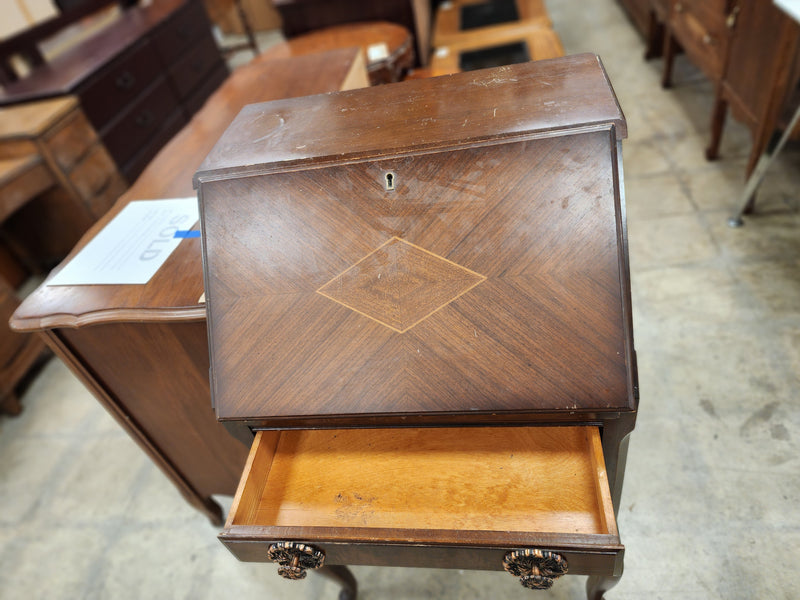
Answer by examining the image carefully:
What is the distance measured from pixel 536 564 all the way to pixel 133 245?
1.16 m

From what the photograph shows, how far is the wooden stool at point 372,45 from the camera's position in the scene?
8.27 feet

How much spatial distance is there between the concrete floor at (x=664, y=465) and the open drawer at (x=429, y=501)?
2.08 ft

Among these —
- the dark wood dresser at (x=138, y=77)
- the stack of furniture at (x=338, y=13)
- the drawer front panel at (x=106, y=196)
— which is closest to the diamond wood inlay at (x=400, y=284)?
the drawer front panel at (x=106, y=196)

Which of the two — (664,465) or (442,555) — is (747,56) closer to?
(664,465)

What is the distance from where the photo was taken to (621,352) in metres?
0.81

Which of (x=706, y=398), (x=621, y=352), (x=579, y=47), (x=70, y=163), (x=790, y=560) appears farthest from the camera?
(x=579, y=47)

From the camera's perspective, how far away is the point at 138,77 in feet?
10.3

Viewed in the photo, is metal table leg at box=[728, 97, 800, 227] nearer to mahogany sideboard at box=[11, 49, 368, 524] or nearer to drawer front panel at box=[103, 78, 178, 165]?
mahogany sideboard at box=[11, 49, 368, 524]

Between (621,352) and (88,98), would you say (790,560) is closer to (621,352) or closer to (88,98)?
(621,352)

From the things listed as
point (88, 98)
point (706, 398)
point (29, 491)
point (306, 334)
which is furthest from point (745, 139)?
point (29, 491)

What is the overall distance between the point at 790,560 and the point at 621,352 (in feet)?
3.38

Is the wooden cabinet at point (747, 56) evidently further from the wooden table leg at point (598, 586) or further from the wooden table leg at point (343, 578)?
the wooden table leg at point (343, 578)

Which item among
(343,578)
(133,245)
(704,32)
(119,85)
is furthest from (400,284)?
(119,85)

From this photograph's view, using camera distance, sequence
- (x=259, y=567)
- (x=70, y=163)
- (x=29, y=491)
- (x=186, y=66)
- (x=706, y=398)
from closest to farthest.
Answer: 1. (x=259, y=567)
2. (x=706, y=398)
3. (x=29, y=491)
4. (x=70, y=163)
5. (x=186, y=66)
